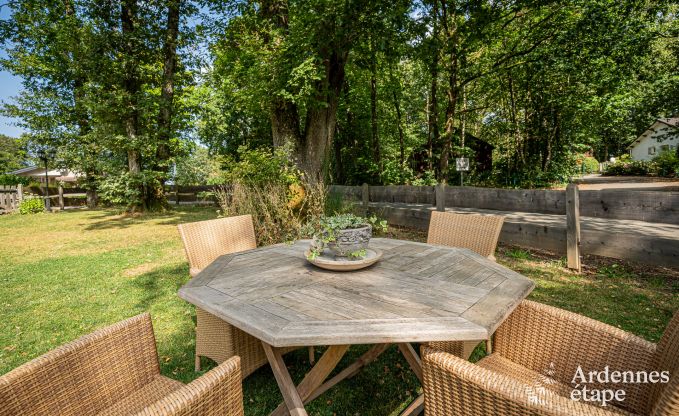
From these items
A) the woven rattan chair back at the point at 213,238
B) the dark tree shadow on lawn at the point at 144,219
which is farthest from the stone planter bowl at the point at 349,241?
the dark tree shadow on lawn at the point at 144,219

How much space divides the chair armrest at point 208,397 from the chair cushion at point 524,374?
1.09 meters

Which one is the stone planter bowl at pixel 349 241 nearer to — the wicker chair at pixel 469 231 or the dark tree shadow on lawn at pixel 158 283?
the wicker chair at pixel 469 231

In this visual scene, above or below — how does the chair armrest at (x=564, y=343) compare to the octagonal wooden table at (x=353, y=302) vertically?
below

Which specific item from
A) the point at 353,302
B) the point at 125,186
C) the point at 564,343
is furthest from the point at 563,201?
the point at 125,186

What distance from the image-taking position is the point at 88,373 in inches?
47.3

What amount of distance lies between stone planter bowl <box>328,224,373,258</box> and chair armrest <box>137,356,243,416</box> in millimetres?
937

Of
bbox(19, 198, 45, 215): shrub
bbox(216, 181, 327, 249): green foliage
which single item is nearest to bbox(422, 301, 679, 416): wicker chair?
bbox(216, 181, 327, 249): green foliage

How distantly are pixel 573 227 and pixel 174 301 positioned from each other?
4695mm

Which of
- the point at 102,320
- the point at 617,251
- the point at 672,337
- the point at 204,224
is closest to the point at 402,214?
the point at 617,251

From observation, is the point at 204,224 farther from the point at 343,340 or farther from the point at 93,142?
the point at 93,142

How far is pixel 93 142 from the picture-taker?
11.2m

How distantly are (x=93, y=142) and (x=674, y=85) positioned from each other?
735 inches

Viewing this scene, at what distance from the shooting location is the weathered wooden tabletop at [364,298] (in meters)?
1.16

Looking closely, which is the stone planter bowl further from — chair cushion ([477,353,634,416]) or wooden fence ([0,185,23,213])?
wooden fence ([0,185,23,213])
